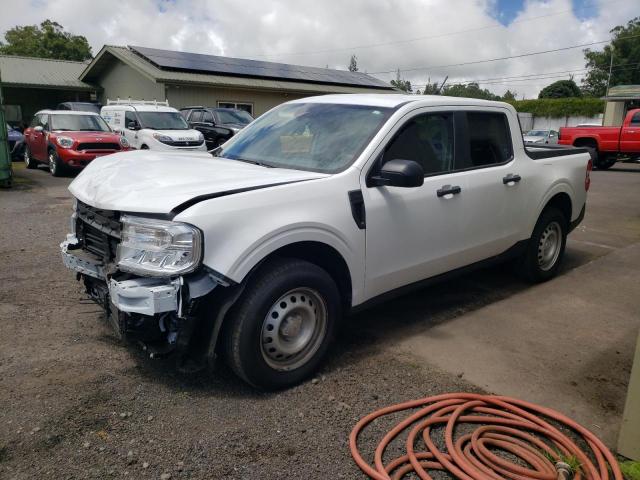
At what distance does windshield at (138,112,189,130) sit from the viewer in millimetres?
15195

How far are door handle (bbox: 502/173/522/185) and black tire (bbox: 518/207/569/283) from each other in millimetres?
A: 729

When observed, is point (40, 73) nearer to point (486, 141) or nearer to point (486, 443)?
point (486, 141)

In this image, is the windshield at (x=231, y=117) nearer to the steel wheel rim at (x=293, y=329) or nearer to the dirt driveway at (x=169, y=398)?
the dirt driveway at (x=169, y=398)

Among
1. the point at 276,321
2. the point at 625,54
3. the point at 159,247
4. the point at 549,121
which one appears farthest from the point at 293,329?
the point at 625,54

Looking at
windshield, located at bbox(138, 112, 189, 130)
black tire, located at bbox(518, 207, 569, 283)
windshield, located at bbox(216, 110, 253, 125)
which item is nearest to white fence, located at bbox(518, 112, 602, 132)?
windshield, located at bbox(216, 110, 253, 125)

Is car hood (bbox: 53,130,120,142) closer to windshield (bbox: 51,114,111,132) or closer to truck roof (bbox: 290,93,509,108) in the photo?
windshield (bbox: 51,114,111,132)

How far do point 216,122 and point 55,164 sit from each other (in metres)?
5.34

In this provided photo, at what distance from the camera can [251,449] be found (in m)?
2.79

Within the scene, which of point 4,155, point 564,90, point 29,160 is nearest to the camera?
point 4,155

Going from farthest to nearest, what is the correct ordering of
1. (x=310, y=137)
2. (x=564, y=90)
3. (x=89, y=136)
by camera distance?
(x=564, y=90)
(x=89, y=136)
(x=310, y=137)

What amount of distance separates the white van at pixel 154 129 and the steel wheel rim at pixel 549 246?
1070cm

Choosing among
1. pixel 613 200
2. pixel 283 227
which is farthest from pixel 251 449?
pixel 613 200

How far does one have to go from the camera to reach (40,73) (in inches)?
1122

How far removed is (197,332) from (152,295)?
0.44 m
